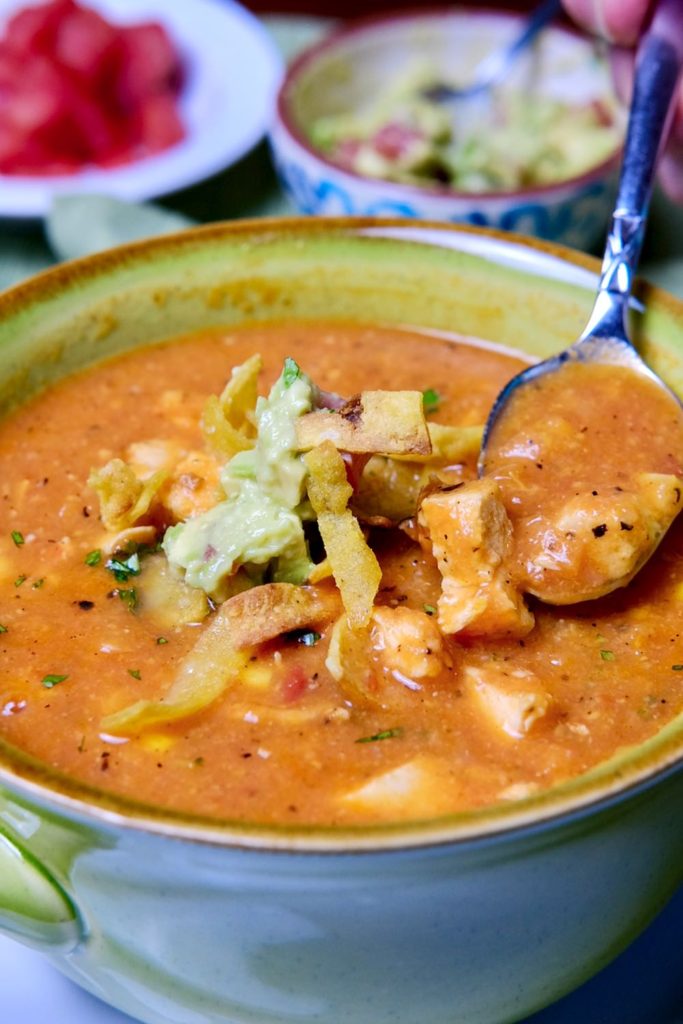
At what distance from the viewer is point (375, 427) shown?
6.05 ft

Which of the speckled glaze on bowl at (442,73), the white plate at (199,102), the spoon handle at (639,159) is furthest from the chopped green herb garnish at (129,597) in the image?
the white plate at (199,102)

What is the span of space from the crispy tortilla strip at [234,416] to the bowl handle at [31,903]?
30.5 inches

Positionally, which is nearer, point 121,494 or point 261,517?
point 261,517

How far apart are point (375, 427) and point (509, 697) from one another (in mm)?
448

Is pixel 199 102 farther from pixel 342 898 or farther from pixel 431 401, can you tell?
pixel 342 898

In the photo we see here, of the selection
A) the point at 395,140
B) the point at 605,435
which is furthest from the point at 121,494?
the point at 395,140

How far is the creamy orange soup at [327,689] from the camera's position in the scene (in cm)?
159

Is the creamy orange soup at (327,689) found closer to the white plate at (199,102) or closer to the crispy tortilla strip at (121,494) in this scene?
the crispy tortilla strip at (121,494)

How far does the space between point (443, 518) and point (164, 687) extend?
47 centimetres

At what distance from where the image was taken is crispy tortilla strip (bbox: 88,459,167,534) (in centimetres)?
199

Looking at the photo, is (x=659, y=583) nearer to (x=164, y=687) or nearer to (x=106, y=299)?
(x=164, y=687)

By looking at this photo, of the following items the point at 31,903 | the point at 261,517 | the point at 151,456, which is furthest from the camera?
the point at 151,456

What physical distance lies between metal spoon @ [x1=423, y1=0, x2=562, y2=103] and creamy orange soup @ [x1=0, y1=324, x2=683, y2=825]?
95.2 inches

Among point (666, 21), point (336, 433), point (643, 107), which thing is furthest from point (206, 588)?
point (666, 21)
